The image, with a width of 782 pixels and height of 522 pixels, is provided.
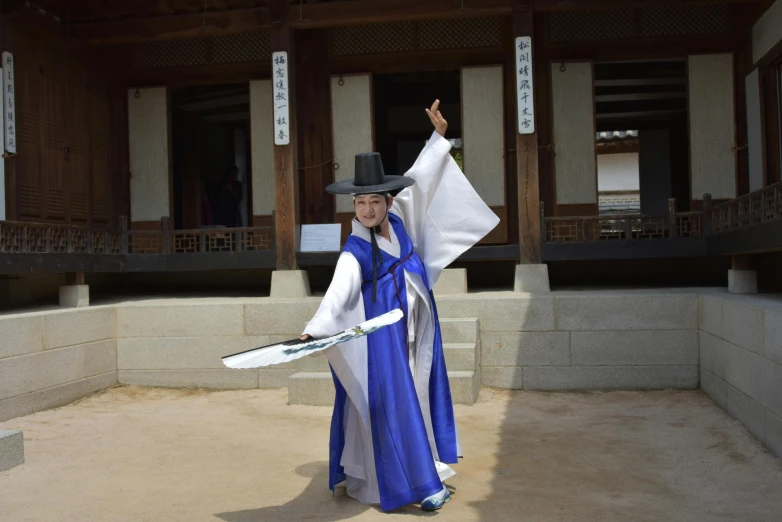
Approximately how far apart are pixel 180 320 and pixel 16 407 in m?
1.92

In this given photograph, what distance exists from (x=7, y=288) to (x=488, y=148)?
611 centimetres

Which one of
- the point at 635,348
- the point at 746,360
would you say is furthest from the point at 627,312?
the point at 746,360

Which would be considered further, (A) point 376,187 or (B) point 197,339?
(B) point 197,339

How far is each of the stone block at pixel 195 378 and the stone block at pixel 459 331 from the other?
208 cm

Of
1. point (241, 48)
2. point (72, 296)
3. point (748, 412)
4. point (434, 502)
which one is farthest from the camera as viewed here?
point (241, 48)

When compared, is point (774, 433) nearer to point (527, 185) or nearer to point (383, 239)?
point (383, 239)

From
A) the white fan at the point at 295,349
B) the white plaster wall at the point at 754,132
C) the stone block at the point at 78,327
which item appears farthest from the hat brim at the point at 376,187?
the white plaster wall at the point at 754,132

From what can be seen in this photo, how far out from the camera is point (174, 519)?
4012 mm

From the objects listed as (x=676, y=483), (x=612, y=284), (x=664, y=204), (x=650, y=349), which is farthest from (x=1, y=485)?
(x=664, y=204)

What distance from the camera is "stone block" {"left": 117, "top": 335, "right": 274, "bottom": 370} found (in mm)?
8117

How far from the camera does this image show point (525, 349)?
760 centimetres

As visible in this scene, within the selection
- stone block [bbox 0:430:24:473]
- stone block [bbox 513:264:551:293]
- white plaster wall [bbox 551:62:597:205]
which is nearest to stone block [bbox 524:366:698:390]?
stone block [bbox 513:264:551:293]

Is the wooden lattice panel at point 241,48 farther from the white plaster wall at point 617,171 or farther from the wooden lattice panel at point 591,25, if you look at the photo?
the white plaster wall at point 617,171

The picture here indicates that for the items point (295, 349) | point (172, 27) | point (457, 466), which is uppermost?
point (172, 27)
